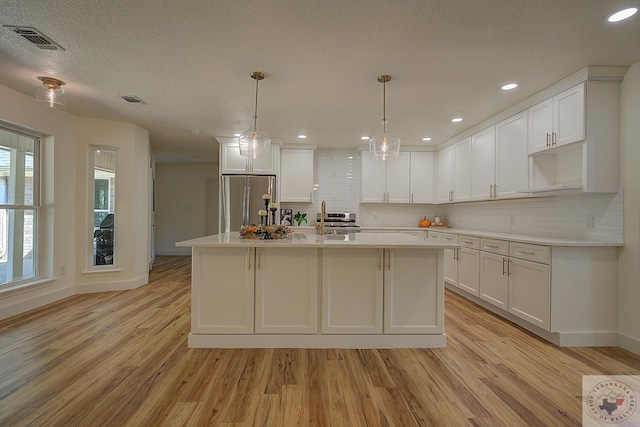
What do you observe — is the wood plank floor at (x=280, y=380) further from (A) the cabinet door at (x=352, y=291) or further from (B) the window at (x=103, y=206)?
→ (B) the window at (x=103, y=206)

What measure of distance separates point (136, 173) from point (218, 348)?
3.34 meters

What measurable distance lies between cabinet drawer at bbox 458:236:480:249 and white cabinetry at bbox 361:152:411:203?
5.34 ft

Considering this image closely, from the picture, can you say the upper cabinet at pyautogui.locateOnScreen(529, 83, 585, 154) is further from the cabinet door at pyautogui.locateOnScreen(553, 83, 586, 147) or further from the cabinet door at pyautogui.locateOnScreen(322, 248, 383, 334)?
the cabinet door at pyautogui.locateOnScreen(322, 248, 383, 334)

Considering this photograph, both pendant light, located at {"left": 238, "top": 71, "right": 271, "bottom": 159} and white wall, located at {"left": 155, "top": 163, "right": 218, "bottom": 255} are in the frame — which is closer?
pendant light, located at {"left": 238, "top": 71, "right": 271, "bottom": 159}

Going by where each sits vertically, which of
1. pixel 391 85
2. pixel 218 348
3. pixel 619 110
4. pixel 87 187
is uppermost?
pixel 391 85

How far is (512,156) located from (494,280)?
1.49m

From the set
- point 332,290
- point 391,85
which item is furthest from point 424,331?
point 391,85

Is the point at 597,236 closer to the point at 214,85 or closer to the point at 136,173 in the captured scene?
the point at 214,85

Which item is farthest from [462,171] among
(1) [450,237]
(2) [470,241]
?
(2) [470,241]

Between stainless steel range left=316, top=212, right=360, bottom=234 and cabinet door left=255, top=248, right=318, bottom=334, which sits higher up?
stainless steel range left=316, top=212, right=360, bottom=234

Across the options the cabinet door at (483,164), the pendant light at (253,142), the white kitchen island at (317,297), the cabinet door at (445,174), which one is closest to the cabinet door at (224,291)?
the white kitchen island at (317,297)

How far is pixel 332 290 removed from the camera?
8.66ft

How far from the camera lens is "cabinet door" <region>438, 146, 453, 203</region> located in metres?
5.20

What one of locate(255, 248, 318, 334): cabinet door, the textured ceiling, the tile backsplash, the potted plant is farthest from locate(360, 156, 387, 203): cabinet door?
locate(255, 248, 318, 334): cabinet door
